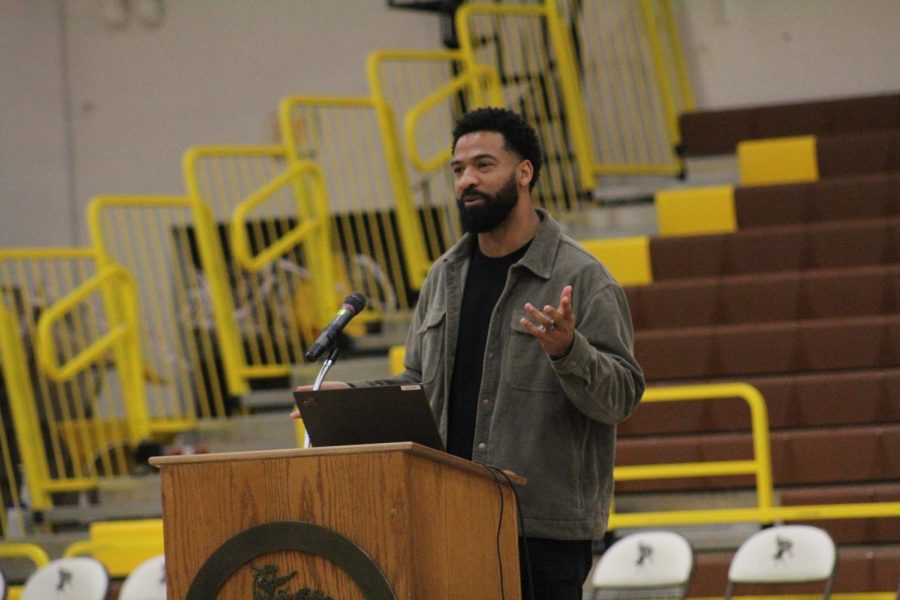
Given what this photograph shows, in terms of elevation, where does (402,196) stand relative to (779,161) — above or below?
above

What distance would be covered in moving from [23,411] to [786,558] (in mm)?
3865

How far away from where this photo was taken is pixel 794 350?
7.70m

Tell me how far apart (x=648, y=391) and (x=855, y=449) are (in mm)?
931

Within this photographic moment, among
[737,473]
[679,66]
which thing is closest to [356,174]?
[679,66]

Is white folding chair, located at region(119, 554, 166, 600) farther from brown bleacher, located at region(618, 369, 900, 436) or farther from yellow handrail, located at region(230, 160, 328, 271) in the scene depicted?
brown bleacher, located at region(618, 369, 900, 436)

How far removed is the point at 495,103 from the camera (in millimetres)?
9047

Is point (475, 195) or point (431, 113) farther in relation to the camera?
point (431, 113)

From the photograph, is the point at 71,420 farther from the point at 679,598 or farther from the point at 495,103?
the point at 679,598

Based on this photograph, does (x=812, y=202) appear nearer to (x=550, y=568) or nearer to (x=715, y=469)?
(x=715, y=469)

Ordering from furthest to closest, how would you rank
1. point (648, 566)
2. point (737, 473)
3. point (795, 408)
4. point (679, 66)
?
point (679, 66), point (795, 408), point (737, 473), point (648, 566)

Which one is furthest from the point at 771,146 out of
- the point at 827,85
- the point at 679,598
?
the point at 679,598

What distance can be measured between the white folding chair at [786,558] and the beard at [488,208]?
2821 mm

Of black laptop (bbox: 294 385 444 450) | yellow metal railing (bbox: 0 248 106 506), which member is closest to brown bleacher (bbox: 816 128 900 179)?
yellow metal railing (bbox: 0 248 106 506)

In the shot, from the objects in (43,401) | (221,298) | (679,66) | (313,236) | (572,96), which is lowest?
(43,401)
